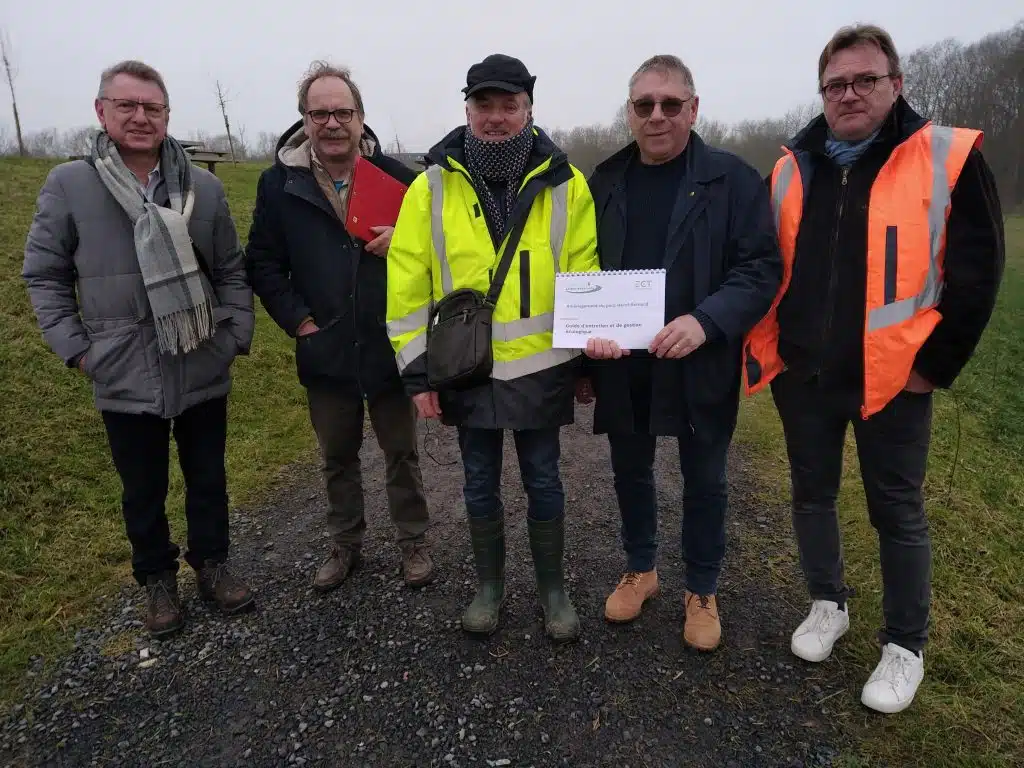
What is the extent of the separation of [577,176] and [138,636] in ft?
10.1

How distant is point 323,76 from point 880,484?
10.3 feet

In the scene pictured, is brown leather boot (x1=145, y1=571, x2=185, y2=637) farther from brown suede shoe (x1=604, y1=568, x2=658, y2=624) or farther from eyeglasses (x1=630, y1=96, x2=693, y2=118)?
eyeglasses (x1=630, y1=96, x2=693, y2=118)

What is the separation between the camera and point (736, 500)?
470 centimetres

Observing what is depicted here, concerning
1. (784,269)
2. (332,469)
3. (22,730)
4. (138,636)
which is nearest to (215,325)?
(332,469)

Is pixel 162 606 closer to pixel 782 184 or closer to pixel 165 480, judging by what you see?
pixel 165 480

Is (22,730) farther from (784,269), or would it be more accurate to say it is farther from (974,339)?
(974,339)

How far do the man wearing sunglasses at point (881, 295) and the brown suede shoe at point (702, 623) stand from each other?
372 mm

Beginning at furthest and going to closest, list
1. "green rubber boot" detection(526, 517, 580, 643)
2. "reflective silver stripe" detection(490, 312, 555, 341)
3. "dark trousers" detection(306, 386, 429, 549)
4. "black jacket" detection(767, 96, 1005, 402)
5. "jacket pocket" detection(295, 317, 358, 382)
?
1. "dark trousers" detection(306, 386, 429, 549)
2. "jacket pocket" detection(295, 317, 358, 382)
3. "green rubber boot" detection(526, 517, 580, 643)
4. "reflective silver stripe" detection(490, 312, 555, 341)
5. "black jacket" detection(767, 96, 1005, 402)

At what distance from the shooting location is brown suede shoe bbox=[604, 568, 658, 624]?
3.27 meters

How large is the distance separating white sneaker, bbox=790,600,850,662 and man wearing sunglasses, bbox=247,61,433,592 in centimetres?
193

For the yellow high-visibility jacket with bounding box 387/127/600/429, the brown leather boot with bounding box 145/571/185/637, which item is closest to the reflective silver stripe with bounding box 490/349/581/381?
the yellow high-visibility jacket with bounding box 387/127/600/429

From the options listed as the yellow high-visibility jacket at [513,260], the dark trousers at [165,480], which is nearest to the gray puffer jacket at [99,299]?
the dark trousers at [165,480]

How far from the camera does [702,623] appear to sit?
3102mm

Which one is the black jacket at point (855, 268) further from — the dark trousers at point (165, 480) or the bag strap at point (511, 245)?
the dark trousers at point (165, 480)
